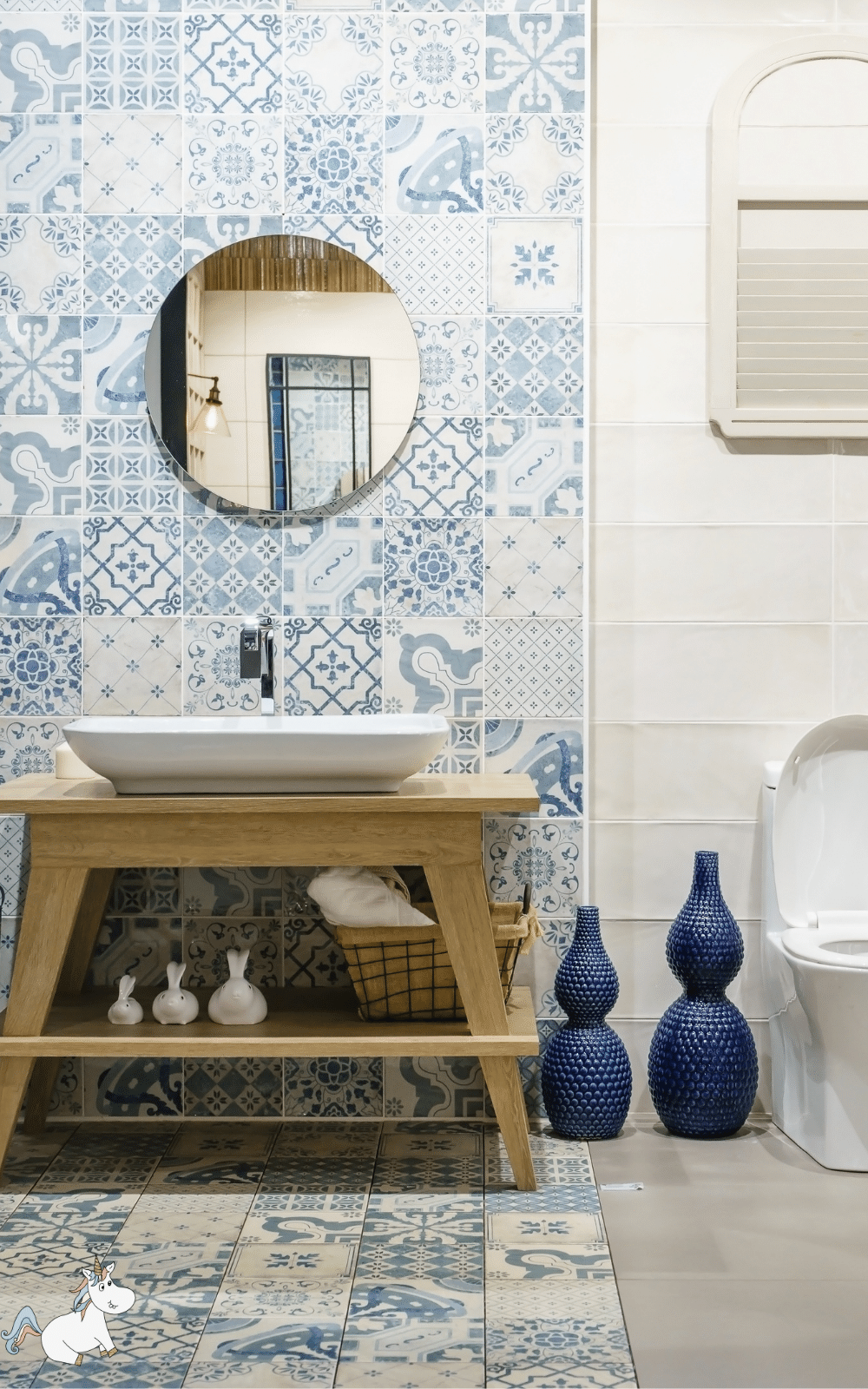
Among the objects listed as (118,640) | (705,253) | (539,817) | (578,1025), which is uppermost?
(705,253)

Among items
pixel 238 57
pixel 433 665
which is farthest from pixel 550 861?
pixel 238 57

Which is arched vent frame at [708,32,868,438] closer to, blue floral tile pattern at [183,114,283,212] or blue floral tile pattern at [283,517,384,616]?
blue floral tile pattern at [283,517,384,616]

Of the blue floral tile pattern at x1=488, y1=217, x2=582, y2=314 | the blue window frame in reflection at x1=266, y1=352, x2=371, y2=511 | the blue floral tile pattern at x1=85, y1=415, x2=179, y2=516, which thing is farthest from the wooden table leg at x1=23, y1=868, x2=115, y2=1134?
the blue floral tile pattern at x1=488, y1=217, x2=582, y2=314

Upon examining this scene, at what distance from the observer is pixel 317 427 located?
2.52 metres

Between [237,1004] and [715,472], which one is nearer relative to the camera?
[237,1004]

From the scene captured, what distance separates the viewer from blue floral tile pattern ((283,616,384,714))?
2553 millimetres

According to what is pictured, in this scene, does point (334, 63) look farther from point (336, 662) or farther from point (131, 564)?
point (336, 662)

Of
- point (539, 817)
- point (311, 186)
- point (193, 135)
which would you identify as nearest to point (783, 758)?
point (539, 817)

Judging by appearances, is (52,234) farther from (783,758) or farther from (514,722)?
(783,758)

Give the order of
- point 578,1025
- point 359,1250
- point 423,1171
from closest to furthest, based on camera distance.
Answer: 1. point 359,1250
2. point 423,1171
3. point 578,1025

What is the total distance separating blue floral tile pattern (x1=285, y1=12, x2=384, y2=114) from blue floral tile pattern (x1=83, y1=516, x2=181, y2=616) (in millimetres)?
897

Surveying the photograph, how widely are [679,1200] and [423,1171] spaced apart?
1.51 feet

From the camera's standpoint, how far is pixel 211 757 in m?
2.09

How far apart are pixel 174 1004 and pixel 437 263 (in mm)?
1538
